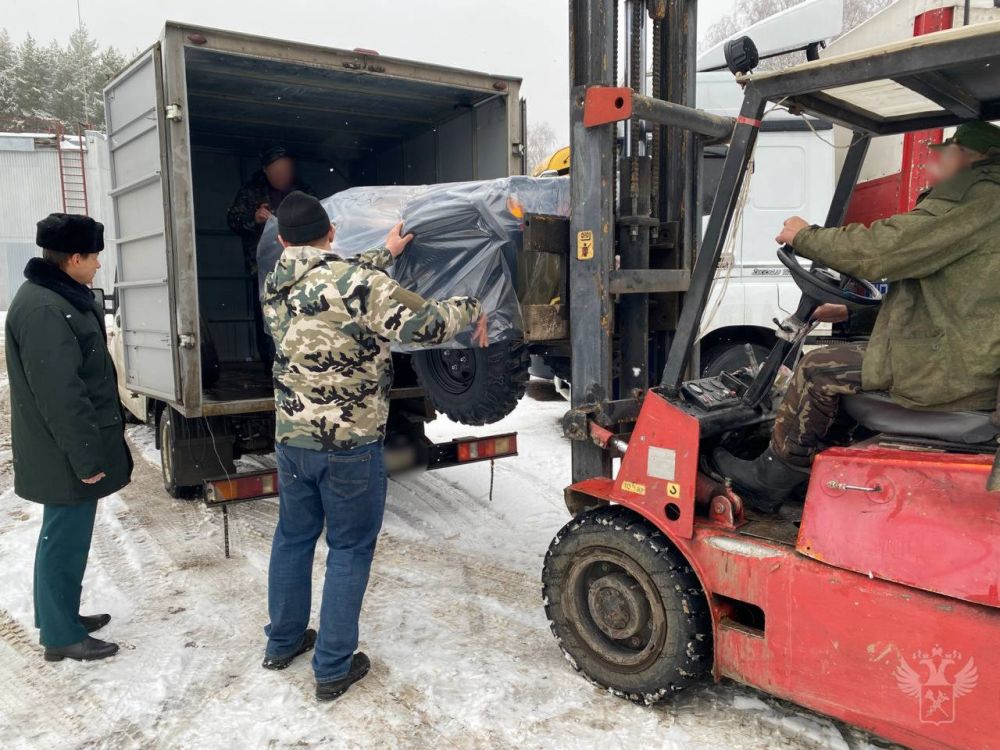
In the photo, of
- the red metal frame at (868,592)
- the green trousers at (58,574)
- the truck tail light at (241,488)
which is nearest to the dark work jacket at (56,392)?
the green trousers at (58,574)

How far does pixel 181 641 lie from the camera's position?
3.51 m

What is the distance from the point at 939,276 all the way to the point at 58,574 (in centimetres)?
362

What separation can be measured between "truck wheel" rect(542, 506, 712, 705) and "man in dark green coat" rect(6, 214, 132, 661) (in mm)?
2060

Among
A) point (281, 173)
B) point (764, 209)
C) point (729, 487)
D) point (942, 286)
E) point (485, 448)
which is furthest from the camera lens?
point (764, 209)

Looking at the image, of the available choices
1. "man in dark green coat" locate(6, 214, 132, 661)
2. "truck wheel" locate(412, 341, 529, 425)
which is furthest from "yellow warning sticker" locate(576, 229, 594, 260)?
"man in dark green coat" locate(6, 214, 132, 661)

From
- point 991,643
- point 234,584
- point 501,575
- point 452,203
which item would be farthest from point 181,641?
point 991,643

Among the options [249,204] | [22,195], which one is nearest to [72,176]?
[22,195]

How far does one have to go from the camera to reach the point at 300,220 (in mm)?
2977

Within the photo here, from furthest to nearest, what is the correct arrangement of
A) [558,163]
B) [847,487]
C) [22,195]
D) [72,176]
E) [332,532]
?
[22,195] < [72,176] < [558,163] < [332,532] < [847,487]

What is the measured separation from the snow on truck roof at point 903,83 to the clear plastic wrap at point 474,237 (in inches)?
46.0

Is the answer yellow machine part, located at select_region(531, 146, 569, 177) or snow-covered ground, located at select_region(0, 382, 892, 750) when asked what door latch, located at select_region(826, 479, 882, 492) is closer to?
snow-covered ground, located at select_region(0, 382, 892, 750)

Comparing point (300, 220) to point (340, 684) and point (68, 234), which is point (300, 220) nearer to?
point (68, 234)

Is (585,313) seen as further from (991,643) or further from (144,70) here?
(144,70)

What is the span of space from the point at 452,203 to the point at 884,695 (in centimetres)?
257
